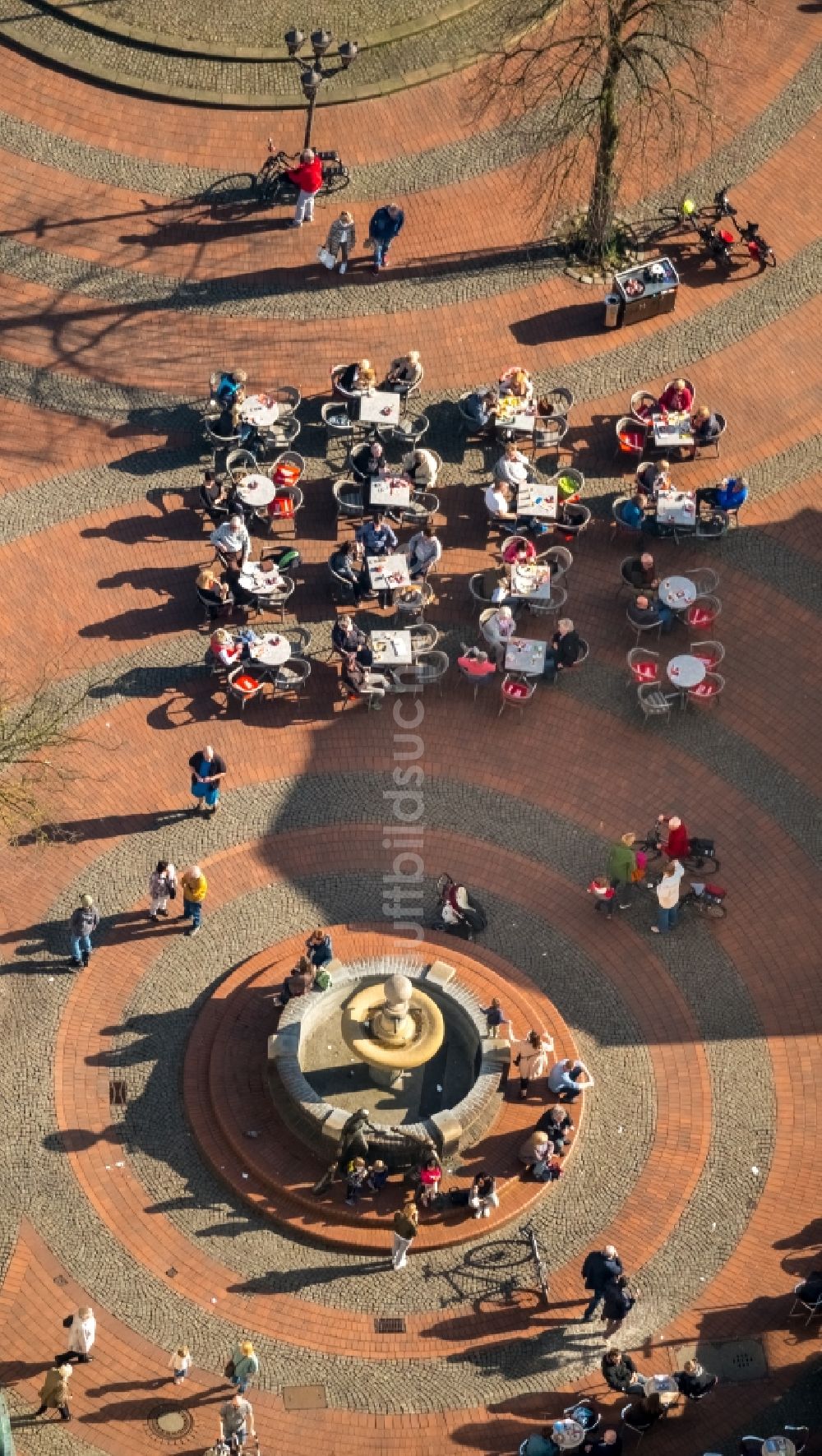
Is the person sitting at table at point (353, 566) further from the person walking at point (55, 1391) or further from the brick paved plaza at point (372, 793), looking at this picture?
the person walking at point (55, 1391)

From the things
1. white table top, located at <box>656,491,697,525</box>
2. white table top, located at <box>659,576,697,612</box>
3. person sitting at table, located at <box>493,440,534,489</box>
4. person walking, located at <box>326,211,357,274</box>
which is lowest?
white table top, located at <box>659,576,697,612</box>

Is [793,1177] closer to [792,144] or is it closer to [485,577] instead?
[485,577]

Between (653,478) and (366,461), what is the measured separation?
5.50 metres

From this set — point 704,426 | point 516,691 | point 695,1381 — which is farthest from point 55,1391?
point 704,426

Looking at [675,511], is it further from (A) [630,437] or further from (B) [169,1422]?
(B) [169,1422]

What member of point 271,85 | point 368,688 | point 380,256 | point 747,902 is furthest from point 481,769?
point 271,85

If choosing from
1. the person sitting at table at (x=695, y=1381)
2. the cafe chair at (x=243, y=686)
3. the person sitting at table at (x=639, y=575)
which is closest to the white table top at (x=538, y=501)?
the person sitting at table at (x=639, y=575)

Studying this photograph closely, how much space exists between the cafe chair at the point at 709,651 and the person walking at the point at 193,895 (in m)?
10.5

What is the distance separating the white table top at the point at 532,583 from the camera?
47719 mm

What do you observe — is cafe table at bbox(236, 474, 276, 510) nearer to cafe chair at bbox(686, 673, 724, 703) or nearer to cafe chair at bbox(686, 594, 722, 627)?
cafe chair at bbox(686, 594, 722, 627)

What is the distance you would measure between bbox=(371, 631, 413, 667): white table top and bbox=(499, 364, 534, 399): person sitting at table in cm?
594

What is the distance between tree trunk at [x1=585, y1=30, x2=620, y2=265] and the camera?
49.9 metres

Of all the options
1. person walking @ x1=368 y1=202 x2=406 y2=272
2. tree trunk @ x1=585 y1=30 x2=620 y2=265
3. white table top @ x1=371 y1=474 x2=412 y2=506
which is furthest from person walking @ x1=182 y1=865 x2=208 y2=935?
tree trunk @ x1=585 y1=30 x2=620 y2=265

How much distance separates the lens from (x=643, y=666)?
47156mm
